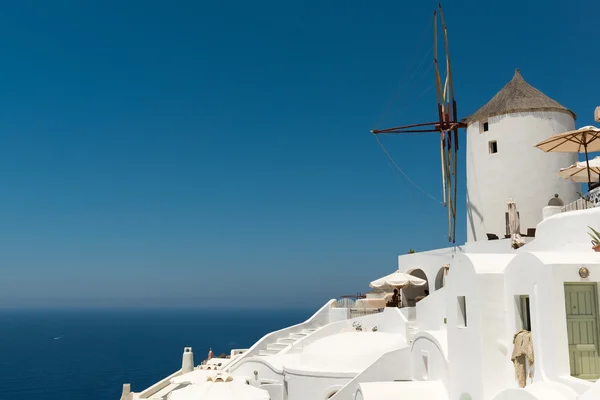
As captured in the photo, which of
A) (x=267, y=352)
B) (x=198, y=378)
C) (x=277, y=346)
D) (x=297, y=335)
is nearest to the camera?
(x=198, y=378)

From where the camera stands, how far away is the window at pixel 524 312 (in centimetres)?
1360

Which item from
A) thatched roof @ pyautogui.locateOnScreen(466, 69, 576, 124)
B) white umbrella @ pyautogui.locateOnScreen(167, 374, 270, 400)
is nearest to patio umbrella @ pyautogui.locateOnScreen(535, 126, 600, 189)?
thatched roof @ pyautogui.locateOnScreen(466, 69, 576, 124)

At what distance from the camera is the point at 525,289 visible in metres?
13.1

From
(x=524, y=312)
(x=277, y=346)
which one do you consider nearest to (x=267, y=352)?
(x=277, y=346)

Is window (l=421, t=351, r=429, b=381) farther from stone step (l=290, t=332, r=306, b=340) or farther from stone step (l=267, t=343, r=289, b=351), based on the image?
stone step (l=290, t=332, r=306, b=340)

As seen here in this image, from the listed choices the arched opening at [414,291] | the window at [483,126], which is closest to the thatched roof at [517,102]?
the window at [483,126]

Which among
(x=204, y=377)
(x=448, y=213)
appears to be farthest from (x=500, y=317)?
(x=448, y=213)

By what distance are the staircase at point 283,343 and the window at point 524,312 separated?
17.6m

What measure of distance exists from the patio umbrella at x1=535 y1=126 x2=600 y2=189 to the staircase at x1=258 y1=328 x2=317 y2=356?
17233 mm

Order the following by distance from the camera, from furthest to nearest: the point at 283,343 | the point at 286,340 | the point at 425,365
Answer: the point at 286,340
the point at 283,343
the point at 425,365

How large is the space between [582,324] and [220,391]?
1145cm

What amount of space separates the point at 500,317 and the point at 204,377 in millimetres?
12012

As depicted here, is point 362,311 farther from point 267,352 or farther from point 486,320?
point 486,320

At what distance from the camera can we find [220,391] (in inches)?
754
